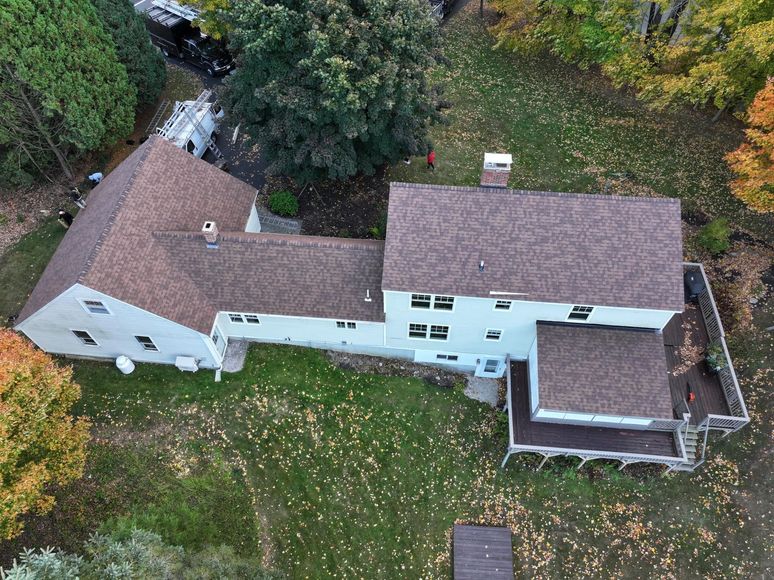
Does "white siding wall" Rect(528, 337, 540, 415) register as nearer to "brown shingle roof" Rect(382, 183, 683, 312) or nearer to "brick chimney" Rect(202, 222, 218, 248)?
"brown shingle roof" Rect(382, 183, 683, 312)

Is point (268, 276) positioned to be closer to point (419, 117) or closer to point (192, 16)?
point (419, 117)

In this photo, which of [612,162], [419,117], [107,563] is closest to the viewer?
A: [107,563]

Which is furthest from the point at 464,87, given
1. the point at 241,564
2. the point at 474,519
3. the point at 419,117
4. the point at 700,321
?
the point at 241,564

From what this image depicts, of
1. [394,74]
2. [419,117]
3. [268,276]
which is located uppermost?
[394,74]

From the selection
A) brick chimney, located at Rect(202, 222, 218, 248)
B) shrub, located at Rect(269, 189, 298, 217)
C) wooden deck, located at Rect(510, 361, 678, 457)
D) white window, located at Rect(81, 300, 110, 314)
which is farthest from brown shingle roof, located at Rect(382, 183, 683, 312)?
white window, located at Rect(81, 300, 110, 314)

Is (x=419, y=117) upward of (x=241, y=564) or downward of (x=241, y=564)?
upward

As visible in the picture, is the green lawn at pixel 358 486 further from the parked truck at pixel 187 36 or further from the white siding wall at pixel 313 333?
the parked truck at pixel 187 36
